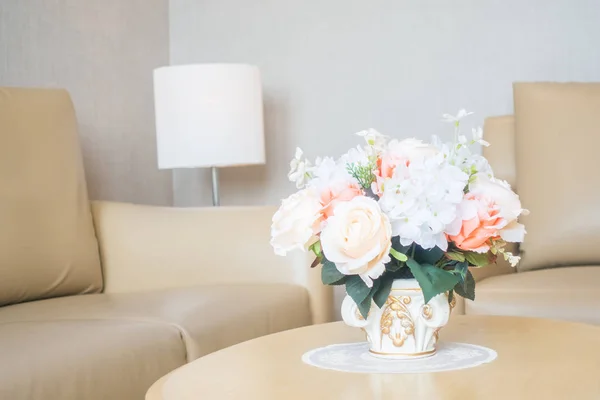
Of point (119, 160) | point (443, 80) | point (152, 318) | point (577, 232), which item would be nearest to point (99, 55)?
point (119, 160)

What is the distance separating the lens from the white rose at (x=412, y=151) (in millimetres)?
1167

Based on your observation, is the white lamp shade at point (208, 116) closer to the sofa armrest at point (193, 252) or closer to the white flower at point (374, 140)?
the sofa armrest at point (193, 252)

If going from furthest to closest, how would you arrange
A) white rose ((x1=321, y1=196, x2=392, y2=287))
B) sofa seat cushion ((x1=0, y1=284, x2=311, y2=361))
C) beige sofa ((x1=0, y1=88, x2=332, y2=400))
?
sofa seat cushion ((x1=0, y1=284, x2=311, y2=361)) → beige sofa ((x1=0, y1=88, x2=332, y2=400)) → white rose ((x1=321, y1=196, x2=392, y2=287))

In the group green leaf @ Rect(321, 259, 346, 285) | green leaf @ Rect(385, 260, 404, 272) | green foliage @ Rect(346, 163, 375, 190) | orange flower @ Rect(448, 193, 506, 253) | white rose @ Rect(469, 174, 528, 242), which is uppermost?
green foliage @ Rect(346, 163, 375, 190)

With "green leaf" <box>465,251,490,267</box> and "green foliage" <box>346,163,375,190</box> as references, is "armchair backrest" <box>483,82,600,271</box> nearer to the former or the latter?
"green leaf" <box>465,251,490,267</box>

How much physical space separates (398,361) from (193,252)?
1187 mm

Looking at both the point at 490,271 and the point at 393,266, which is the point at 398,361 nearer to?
the point at 393,266

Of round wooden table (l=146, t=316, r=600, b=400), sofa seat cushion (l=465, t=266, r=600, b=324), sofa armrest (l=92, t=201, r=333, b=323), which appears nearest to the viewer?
round wooden table (l=146, t=316, r=600, b=400)

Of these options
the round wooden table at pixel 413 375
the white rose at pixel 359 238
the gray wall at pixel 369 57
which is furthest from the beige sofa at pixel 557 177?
the white rose at pixel 359 238

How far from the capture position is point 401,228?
44.1 inches

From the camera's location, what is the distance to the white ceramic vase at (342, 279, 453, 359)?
3.85ft

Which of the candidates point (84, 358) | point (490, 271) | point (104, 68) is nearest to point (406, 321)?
point (84, 358)

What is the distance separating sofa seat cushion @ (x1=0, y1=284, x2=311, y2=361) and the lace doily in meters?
0.50

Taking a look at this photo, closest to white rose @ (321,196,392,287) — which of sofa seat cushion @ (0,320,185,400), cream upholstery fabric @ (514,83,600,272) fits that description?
sofa seat cushion @ (0,320,185,400)
